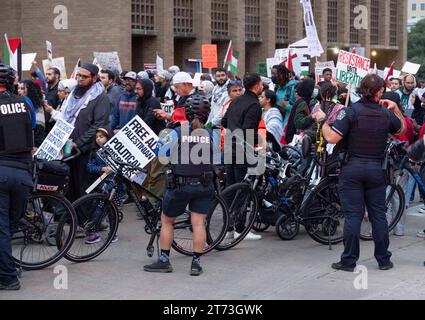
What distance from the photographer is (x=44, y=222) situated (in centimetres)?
814

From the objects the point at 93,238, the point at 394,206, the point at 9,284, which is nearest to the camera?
the point at 9,284

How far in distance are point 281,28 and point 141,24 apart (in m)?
10.6

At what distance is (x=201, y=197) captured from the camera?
784 cm

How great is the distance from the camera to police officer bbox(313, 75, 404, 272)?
7910 millimetres

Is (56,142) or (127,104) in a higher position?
(127,104)

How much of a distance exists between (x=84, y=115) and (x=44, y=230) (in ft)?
6.44

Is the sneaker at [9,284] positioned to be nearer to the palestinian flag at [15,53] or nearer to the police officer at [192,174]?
the police officer at [192,174]

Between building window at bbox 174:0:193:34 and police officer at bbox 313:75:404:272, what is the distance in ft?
82.0

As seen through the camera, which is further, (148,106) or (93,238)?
(148,106)

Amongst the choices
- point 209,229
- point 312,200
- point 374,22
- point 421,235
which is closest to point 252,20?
point 374,22

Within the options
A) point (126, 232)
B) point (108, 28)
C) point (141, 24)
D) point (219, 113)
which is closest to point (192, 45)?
point (141, 24)

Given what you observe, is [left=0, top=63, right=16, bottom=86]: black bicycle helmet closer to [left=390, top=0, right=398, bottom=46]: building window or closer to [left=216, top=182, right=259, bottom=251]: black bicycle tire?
[left=216, top=182, right=259, bottom=251]: black bicycle tire

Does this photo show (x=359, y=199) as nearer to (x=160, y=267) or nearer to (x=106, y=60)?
(x=160, y=267)

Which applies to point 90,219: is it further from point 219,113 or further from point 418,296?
point 219,113
